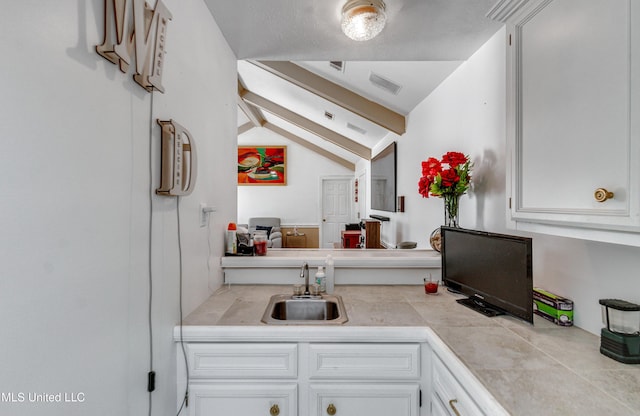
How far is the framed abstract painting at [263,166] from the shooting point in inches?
282

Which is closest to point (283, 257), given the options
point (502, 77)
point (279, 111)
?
point (502, 77)

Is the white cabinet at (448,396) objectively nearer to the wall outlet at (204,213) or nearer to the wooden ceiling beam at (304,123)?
the wall outlet at (204,213)

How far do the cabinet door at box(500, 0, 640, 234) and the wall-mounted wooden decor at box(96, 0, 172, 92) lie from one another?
130 centimetres

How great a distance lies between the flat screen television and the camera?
120 centimetres

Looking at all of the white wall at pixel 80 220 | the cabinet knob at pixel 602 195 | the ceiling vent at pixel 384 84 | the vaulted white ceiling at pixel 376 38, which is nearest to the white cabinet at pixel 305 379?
the white wall at pixel 80 220

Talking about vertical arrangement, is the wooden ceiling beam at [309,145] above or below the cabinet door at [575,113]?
above

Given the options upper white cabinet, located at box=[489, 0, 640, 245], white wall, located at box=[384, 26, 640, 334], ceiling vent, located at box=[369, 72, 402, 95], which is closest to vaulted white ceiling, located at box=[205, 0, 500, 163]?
ceiling vent, located at box=[369, 72, 402, 95]

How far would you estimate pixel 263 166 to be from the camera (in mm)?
7250

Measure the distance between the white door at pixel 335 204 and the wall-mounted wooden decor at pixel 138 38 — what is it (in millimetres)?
6249

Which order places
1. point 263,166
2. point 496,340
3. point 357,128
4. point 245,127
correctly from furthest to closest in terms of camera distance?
1. point 263,166
2. point 245,127
3. point 357,128
4. point 496,340

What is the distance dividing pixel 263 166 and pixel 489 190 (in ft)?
19.9

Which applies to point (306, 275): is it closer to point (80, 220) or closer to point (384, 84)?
point (80, 220)

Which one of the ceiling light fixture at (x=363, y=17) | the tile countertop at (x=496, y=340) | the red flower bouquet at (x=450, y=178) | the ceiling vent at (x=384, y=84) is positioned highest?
the ceiling vent at (x=384, y=84)

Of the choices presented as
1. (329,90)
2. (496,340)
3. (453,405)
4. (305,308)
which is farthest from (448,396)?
(329,90)
